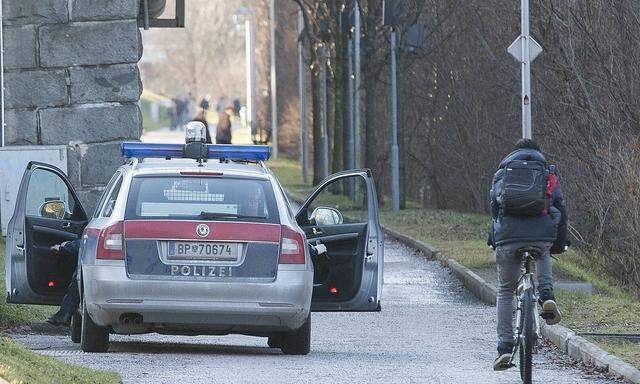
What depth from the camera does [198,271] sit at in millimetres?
12133

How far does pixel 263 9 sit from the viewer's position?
71.7 m

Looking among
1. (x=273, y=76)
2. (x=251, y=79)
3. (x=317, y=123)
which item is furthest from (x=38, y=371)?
(x=251, y=79)

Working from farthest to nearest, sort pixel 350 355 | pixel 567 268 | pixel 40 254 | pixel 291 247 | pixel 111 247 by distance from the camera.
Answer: pixel 567 268 < pixel 40 254 < pixel 350 355 < pixel 291 247 < pixel 111 247

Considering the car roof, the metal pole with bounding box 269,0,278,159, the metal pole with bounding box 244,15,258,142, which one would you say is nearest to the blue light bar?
the car roof

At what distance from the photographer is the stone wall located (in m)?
20.6

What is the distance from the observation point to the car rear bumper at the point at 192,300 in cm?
1205

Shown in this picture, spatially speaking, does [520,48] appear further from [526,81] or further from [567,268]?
[567,268]

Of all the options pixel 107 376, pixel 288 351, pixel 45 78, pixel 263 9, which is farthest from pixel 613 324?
pixel 263 9

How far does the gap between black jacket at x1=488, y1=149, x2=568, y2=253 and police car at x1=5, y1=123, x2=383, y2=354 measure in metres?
1.69

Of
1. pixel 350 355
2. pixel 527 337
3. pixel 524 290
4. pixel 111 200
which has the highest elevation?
pixel 111 200

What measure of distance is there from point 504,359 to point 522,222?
0.88 meters

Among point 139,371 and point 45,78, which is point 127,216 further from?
point 45,78

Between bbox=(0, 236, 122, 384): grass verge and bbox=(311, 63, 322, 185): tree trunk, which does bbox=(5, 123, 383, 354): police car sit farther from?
bbox=(311, 63, 322, 185): tree trunk

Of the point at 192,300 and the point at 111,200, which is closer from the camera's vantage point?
the point at 192,300
